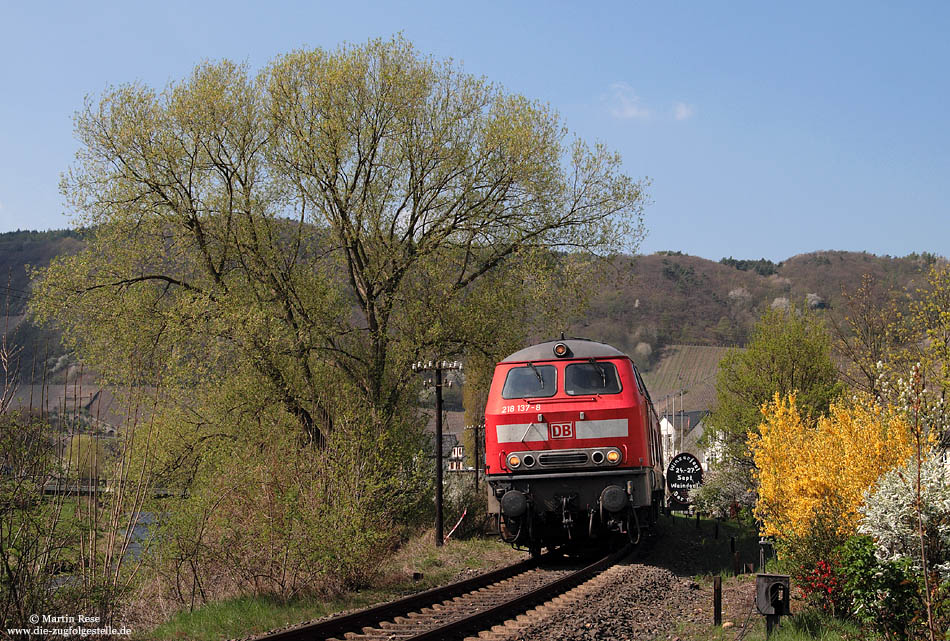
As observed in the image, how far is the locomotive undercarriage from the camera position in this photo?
13789mm

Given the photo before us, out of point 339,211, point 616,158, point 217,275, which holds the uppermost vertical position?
point 616,158

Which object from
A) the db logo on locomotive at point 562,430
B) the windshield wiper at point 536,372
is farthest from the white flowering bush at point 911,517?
the windshield wiper at point 536,372

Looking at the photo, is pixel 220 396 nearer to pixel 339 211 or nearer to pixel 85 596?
pixel 339 211

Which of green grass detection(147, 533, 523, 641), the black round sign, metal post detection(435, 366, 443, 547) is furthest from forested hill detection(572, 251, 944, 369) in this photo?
green grass detection(147, 533, 523, 641)

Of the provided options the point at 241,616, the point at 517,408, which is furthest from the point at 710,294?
the point at 241,616

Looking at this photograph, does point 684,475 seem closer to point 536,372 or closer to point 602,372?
point 602,372

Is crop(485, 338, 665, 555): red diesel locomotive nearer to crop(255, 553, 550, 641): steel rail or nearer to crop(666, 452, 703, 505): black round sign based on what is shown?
crop(255, 553, 550, 641): steel rail

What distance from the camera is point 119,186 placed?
2175cm

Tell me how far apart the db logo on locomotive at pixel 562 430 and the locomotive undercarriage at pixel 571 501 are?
0.66m

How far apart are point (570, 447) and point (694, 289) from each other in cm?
17182

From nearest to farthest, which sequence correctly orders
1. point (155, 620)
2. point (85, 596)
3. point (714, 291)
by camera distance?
point (85, 596), point (155, 620), point (714, 291)

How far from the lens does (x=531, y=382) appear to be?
14.9 m

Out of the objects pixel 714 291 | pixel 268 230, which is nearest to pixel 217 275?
pixel 268 230

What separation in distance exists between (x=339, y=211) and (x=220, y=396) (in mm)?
6113
